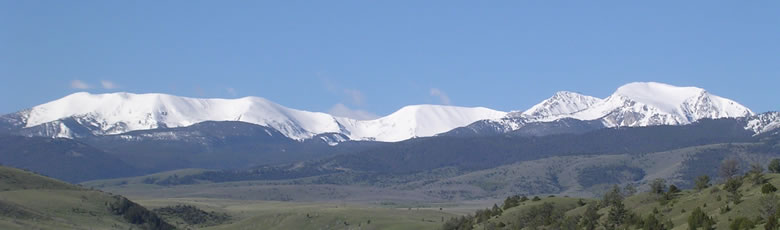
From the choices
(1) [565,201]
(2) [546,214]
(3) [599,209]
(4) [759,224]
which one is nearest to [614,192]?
(3) [599,209]

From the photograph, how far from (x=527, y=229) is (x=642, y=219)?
88.6ft

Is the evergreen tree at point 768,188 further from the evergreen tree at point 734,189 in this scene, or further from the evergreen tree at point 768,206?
the evergreen tree at point 768,206

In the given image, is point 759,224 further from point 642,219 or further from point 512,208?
point 512,208

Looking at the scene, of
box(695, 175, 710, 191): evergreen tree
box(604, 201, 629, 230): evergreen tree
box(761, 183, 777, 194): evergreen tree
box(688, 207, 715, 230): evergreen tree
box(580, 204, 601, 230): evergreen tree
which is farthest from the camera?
box(695, 175, 710, 191): evergreen tree

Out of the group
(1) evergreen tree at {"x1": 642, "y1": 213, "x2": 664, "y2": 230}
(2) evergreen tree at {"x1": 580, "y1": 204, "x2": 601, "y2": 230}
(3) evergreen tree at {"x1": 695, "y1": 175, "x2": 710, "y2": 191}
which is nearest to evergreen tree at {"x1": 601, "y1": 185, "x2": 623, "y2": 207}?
(2) evergreen tree at {"x1": 580, "y1": 204, "x2": 601, "y2": 230}

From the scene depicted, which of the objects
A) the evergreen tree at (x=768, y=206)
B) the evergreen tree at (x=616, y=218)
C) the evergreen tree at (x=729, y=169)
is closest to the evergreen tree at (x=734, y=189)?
the evergreen tree at (x=768, y=206)

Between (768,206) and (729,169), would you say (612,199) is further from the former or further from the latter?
(768,206)

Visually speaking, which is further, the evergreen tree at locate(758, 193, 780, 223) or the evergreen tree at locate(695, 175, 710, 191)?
the evergreen tree at locate(695, 175, 710, 191)

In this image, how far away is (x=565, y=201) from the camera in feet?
579

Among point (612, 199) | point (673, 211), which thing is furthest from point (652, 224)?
point (612, 199)

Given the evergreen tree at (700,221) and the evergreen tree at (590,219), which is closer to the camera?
the evergreen tree at (700,221)

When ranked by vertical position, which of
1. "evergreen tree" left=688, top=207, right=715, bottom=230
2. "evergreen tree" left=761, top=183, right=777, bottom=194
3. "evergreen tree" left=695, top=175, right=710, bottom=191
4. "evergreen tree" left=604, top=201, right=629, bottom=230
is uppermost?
"evergreen tree" left=695, top=175, right=710, bottom=191

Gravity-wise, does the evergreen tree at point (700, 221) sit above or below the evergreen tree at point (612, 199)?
below

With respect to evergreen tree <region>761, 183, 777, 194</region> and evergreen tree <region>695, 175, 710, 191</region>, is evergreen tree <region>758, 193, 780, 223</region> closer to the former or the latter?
evergreen tree <region>761, 183, 777, 194</region>
